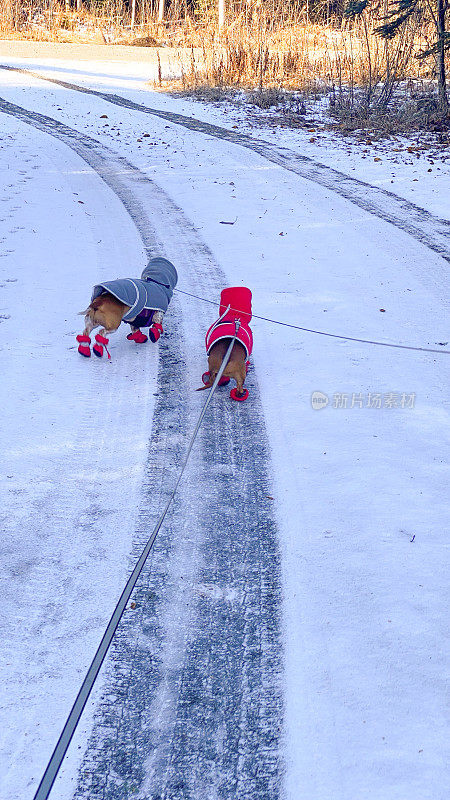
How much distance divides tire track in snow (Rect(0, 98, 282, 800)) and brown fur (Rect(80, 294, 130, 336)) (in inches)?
26.5

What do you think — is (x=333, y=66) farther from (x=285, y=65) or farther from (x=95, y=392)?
(x=95, y=392)

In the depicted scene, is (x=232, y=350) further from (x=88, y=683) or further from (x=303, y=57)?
(x=303, y=57)

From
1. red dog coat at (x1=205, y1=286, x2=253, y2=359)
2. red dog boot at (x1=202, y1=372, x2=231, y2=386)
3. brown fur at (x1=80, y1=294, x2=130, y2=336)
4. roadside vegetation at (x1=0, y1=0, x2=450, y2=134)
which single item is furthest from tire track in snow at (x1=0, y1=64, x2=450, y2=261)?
brown fur at (x1=80, y1=294, x2=130, y2=336)

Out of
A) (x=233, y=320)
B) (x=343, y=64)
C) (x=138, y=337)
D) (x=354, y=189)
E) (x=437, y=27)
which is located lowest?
(x=138, y=337)

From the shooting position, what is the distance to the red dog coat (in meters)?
4.39

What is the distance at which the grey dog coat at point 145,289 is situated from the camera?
15.2 feet

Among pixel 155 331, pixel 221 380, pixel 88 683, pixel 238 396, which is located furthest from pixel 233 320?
pixel 88 683

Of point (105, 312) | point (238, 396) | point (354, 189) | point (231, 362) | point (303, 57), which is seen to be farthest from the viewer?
point (303, 57)

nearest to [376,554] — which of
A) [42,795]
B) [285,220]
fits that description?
[42,795]

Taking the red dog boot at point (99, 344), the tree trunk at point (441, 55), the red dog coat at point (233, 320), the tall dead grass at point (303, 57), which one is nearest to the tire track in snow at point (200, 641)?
the red dog coat at point (233, 320)

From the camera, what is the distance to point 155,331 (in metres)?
5.15

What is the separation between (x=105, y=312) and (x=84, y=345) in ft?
1.08

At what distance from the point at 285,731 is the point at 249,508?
4.17 feet

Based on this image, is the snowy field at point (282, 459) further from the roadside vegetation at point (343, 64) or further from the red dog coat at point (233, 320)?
the roadside vegetation at point (343, 64)
